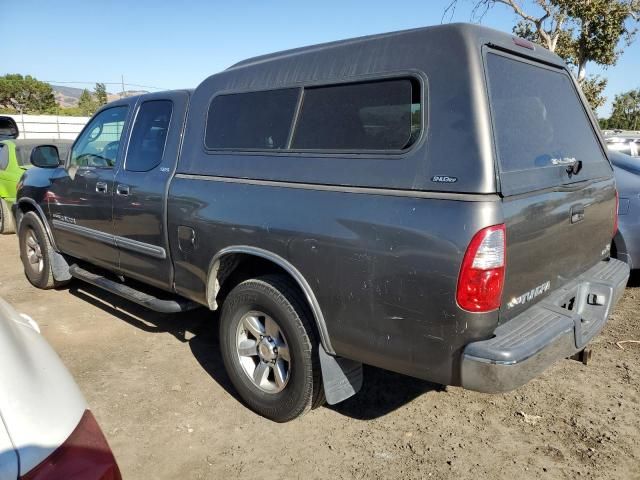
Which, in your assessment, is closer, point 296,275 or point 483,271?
point 483,271

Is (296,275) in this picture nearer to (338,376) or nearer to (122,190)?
(338,376)

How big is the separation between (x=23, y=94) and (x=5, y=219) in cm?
5305

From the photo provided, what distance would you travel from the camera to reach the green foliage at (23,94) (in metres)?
51.6

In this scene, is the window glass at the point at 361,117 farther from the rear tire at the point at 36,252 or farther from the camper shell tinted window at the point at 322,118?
the rear tire at the point at 36,252

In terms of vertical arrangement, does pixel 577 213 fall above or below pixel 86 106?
below

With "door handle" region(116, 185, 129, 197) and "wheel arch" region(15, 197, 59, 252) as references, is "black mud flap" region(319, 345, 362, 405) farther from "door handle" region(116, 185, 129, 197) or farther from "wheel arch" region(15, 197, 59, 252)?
"wheel arch" region(15, 197, 59, 252)

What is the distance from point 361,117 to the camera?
2.66 m

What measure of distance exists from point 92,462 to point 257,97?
2.47 m

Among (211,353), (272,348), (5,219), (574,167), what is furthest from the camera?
(5,219)

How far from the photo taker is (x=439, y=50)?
7.82 feet

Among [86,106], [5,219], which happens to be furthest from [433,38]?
[86,106]

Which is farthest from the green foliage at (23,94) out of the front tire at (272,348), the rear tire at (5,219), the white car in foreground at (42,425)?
the white car in foreground at (42,425)

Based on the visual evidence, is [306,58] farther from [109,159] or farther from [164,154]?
[109,159]

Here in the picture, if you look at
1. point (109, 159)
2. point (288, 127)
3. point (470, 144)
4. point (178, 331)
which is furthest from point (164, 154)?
point (470, 144)
